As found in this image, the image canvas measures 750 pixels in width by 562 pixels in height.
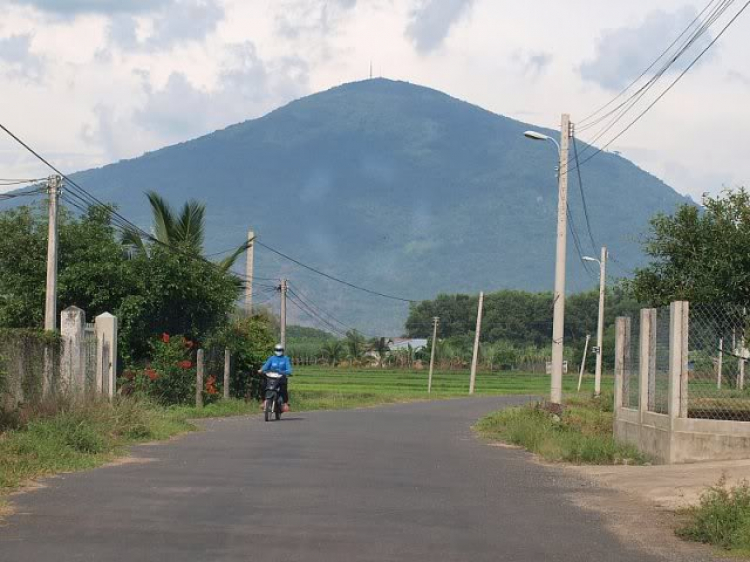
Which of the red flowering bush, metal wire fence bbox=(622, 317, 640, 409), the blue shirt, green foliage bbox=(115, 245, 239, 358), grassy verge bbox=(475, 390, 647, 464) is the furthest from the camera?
green foliage bbox=(115, 245, 239, 358)

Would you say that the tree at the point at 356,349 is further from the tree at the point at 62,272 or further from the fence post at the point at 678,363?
the fence post at the point at 678,363

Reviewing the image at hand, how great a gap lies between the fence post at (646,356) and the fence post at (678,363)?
141 cm

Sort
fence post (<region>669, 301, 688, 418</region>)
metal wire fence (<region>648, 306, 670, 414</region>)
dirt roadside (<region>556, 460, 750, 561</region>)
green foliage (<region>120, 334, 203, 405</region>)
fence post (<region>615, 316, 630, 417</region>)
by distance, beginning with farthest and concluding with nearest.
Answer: green foliage (<region>120, 334, 203, 405</region>) < fence post (<region>615, 316, 630, 417</region>) < metal wire fence (<region>648, 306, 670, 414</region>) < fence post (<region>669, 301, 688, 418</region>) < dirt roadside (<region>556, 460, 750, 561</region>)

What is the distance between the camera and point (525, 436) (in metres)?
23.5

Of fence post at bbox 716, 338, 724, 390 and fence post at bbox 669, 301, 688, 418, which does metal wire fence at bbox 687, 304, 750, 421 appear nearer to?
fence post at bbox 716, 338, 724, 390

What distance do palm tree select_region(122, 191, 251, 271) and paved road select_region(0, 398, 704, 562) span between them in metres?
19.3

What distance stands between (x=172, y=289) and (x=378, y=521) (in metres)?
25.3

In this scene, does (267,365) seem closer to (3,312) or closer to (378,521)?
(3,312)

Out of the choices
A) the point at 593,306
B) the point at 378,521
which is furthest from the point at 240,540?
the point at 593,306

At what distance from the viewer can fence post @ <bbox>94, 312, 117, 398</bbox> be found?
90.2 ft

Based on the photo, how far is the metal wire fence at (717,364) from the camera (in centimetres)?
1800

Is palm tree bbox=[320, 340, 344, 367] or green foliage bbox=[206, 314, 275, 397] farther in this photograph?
palm tree bbox=[320, 340, 344, 367]

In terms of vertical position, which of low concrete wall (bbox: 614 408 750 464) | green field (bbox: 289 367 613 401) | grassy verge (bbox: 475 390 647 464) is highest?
low concrete wall (bbox: 614 408 750 464)

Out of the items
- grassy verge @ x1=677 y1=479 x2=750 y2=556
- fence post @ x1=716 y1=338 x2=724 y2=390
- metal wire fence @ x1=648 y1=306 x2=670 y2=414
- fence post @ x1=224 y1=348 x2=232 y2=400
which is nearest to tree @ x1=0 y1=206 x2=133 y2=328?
fence post @ x1=224 y1=348 x2=232 y2=400
